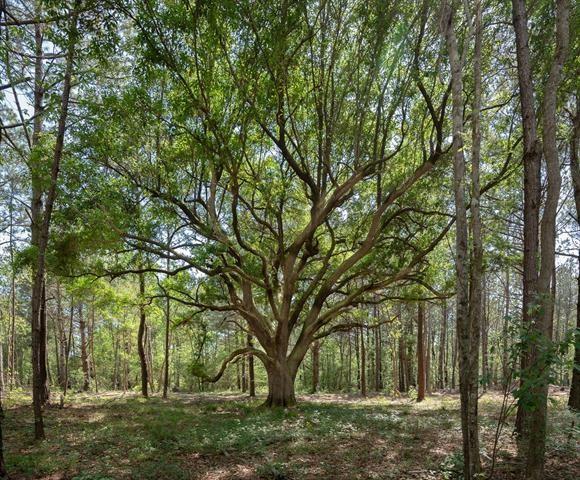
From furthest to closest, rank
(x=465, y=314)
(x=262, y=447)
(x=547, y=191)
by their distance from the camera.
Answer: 1. (x=262, y=447)
2. (x=547, y=191)
3. (x=465, y=314)

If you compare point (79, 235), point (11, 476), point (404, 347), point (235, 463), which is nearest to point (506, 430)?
point (235, 463)

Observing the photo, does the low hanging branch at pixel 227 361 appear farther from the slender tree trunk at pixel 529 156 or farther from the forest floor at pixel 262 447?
the slender tree trunk at pixel 529 156

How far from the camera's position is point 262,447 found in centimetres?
755

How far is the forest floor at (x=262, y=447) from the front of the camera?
5.95m

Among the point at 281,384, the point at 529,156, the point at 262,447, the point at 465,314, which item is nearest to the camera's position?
the point at 465,314

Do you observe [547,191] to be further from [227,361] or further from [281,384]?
[227,361]

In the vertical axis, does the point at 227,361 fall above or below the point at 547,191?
below

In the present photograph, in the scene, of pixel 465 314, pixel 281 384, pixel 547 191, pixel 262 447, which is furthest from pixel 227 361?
pixel 547 191

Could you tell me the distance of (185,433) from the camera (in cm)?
875

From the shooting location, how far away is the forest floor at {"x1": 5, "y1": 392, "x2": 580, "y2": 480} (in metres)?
5.95

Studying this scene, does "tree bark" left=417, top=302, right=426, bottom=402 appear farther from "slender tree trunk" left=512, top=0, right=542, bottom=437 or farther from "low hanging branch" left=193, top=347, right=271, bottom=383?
"slender tree trunk" left=512, top=0, right=542, bottom=437

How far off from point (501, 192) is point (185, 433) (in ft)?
43.7

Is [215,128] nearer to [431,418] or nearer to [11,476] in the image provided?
[11,476]

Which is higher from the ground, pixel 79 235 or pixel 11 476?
pixel 79 235
